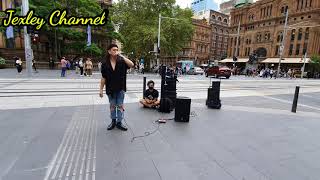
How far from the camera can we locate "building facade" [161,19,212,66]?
8212 cm

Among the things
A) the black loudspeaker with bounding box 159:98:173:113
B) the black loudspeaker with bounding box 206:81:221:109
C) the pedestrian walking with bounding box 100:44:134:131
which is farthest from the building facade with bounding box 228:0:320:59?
the pedestrian walking with bounding box 100:44:134:131

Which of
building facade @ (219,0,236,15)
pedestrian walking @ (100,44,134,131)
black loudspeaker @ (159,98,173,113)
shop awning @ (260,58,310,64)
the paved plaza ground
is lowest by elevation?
the paved plaza ground

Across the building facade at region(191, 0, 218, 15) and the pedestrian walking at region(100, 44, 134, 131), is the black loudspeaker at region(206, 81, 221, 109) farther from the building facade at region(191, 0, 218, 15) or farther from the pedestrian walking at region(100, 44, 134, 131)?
the building facade at region(191, 0, 218, 15)

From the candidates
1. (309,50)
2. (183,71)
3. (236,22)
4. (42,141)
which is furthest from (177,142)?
(236,22)

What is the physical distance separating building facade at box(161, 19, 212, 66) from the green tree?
4274 centimetres

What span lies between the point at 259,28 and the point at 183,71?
35412 mm

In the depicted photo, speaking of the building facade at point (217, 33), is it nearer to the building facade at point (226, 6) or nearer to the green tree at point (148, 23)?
the building facade at point (226, 6)

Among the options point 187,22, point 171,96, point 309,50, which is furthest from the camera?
point 309,50

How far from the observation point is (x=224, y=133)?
209 inches

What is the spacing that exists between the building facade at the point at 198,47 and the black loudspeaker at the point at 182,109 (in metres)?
75.7

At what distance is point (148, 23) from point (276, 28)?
36133 millimetres

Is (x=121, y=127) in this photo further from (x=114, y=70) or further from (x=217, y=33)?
(x=217, y=33)

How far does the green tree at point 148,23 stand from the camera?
35.3 metres

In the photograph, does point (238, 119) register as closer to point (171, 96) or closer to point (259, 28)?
point (171, 96)
